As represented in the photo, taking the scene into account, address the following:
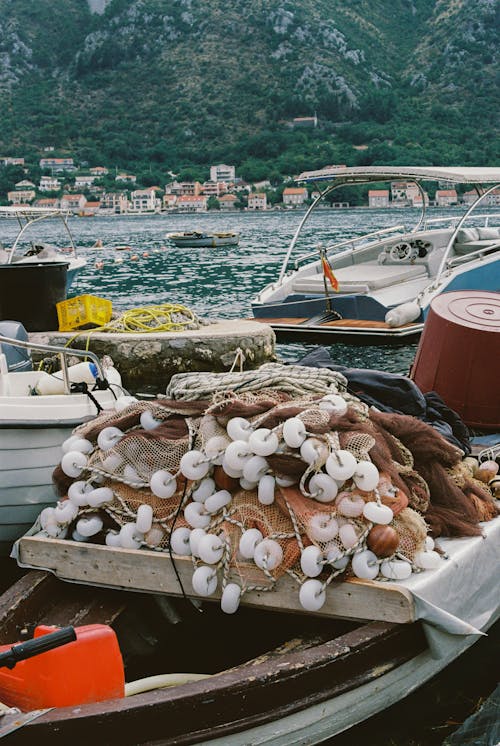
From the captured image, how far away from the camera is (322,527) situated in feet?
12.7

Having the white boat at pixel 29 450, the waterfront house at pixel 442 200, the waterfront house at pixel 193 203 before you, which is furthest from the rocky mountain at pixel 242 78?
the white boat at pixel 29 450

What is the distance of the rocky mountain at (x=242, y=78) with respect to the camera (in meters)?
121

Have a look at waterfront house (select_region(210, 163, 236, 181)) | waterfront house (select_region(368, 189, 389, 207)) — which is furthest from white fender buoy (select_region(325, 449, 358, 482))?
waterfront house (select_region(210, 163, 236, 181))

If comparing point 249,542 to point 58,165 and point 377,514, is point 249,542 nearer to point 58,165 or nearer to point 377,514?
point 377,514

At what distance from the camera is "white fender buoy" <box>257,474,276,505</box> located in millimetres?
3979

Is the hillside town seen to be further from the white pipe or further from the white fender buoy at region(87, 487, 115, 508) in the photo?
the white pipe

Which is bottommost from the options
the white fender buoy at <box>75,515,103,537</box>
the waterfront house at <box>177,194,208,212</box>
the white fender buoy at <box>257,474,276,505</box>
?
the waterfront house at <box>177,194,208,212</box>

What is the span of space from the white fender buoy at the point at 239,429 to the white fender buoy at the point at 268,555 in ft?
1.62

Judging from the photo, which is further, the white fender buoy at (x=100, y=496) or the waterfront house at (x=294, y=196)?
the waterfront house at (x=294, y=196)

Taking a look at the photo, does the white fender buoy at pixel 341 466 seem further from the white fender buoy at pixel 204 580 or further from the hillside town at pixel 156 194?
the hillside town at pixel 156 194

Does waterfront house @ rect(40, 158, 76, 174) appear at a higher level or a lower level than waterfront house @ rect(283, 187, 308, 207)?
higher

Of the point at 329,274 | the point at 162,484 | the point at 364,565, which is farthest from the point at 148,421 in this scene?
the point at 329,274

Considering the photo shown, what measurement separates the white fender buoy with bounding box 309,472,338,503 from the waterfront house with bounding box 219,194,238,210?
4742 inches

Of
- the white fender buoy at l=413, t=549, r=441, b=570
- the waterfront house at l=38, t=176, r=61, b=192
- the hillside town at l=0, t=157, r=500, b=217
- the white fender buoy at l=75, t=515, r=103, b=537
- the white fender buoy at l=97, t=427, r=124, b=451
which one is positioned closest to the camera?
the white fender buoy at l=413, t=549, r=441, b=570
